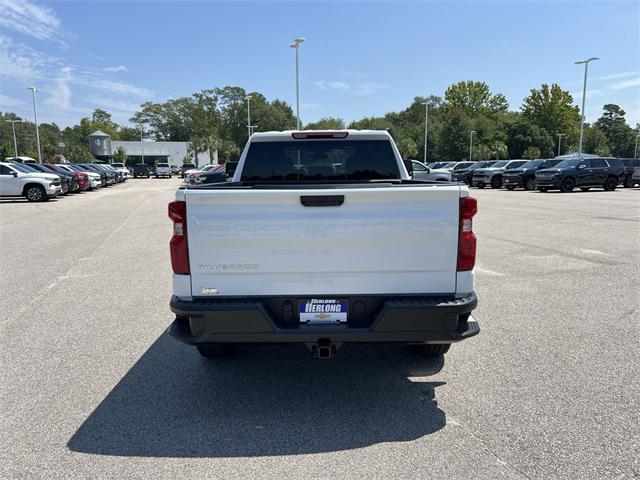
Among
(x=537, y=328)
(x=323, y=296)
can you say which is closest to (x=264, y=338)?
(x=323, y=296)

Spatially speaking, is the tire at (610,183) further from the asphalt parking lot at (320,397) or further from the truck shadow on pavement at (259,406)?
the truck shadow on pavement at (259,406)

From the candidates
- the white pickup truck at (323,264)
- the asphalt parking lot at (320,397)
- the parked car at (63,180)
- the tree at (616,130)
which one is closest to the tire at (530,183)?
the asphalt parking lot at (320,397)

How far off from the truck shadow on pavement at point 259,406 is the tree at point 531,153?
279 feet

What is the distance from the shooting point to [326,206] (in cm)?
317

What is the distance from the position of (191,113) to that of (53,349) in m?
110

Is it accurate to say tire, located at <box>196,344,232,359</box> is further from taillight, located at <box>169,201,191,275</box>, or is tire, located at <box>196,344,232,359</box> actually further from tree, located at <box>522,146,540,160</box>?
tree, located at <box>522,146,540,160</box>

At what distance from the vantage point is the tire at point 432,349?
13.7ft

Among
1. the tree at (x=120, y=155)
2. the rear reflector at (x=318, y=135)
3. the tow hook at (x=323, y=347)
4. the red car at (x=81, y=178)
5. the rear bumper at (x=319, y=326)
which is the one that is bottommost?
the tow hook at (x=323, y=347)

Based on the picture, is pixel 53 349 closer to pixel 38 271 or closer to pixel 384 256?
pixel 384 256

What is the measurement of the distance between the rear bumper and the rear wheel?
22.2 metres

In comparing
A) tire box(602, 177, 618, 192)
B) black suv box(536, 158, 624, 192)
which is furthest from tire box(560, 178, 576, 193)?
tire box(602, 177, 618, 192)

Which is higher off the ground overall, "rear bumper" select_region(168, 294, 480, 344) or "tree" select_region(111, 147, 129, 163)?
"tree" select_region(111, 147, 129, 163)

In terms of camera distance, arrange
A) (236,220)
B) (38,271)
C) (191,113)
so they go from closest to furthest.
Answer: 1. (236,220)
2. (38,271)
3. (191,113)

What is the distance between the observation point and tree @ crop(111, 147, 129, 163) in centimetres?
8188
